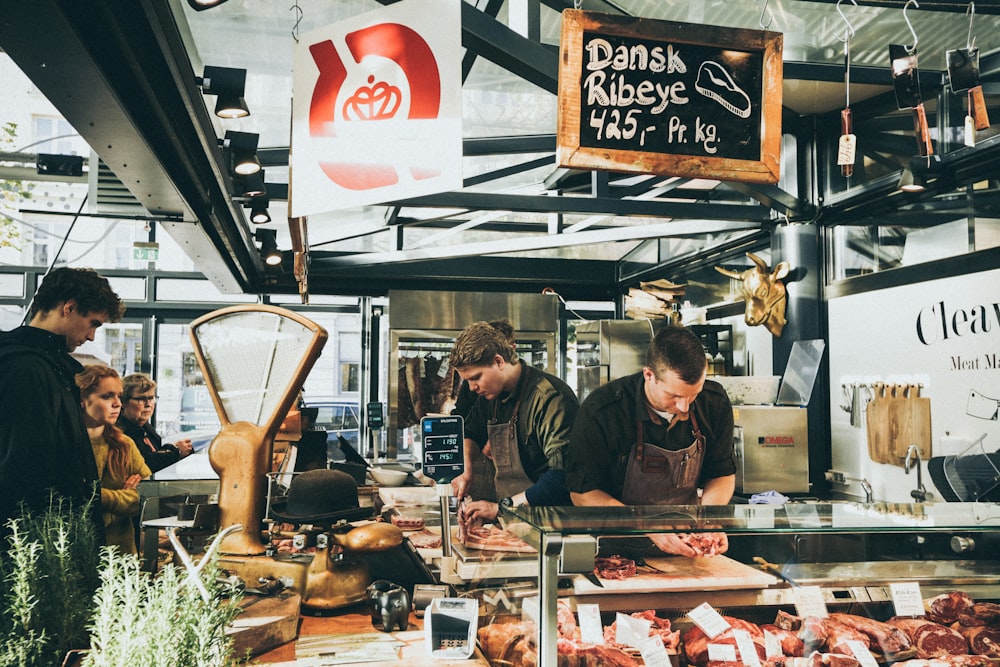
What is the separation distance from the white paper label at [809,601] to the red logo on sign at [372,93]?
1711mm

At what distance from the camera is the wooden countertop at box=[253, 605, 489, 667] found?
180 centimetres

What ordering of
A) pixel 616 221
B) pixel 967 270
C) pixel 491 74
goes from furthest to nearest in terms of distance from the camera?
pixel 616 221
pixel 491 74
pixel 967 270

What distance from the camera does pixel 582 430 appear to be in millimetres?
3299

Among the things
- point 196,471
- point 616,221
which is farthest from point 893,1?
point 616,221

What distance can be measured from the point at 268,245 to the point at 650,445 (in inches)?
190

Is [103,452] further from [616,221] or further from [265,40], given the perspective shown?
[616,221]

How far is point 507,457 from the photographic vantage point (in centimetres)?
416

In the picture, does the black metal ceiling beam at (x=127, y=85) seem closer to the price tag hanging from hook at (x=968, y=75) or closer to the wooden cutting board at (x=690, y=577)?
the wooden cutting board at (x=690, y=577)

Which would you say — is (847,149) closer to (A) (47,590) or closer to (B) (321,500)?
(B) (321,500)

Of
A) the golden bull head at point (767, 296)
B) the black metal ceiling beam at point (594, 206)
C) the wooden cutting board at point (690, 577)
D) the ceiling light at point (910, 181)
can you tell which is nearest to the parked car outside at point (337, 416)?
the black metal ceiling beam at point (594, 206)

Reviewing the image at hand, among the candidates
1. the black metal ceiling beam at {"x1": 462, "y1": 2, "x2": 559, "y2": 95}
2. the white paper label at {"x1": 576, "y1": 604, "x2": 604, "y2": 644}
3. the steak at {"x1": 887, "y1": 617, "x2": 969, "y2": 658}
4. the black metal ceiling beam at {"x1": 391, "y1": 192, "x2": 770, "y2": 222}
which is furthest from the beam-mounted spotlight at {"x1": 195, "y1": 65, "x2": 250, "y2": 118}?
the steak at {"x1": 887, "y1": 617, "x2": 969, "y2": 658}

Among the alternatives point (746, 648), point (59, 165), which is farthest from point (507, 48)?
point (59, 165)

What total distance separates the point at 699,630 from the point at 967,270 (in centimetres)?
320

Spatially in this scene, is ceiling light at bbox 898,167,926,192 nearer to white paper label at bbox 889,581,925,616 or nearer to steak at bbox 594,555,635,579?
white paper label at bbox 889,581,925,616
